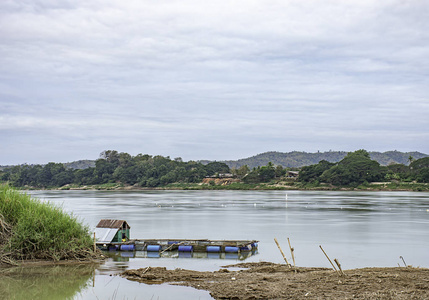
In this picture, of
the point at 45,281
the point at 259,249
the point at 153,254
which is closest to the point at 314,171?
the point at 259,249

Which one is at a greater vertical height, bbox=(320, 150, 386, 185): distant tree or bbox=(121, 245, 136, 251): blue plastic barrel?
bbox=(320, 150, 386, 185): distant tree

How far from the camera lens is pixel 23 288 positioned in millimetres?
16516

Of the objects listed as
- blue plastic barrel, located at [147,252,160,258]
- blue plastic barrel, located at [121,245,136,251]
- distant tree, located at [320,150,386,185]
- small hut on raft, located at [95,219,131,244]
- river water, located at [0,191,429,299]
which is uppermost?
distant tree, located at [320,150,386,185]

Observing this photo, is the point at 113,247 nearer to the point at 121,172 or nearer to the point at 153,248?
the point at 153,248

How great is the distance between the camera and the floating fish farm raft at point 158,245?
23.5 meters

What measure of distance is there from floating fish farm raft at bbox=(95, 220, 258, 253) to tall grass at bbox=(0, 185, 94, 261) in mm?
3066

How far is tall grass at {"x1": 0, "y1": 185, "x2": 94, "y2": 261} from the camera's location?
1956 cm

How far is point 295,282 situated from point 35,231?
10.4 metres

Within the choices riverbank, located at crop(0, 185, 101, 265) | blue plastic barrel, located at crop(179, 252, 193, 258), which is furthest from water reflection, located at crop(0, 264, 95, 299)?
blue plastic barrel, located at crop(179, 252, 193, 258)

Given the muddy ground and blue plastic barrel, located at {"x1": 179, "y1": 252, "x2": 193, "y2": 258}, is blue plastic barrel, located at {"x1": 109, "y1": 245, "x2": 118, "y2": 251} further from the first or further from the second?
the muddy ground

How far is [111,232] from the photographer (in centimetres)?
2480

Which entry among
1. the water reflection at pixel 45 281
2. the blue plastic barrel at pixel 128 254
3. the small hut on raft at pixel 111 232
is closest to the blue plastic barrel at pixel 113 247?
the small hut on raft at pixel 111 232

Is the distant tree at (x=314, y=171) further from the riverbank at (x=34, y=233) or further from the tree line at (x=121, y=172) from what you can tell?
the riverbank at (x=34, y=233)

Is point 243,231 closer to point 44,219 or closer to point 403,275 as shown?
point 44,219
